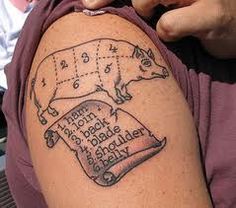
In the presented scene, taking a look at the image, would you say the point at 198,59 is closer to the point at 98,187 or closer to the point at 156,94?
the point at 156,94

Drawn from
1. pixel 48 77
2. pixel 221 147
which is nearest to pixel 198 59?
pixel 221 147

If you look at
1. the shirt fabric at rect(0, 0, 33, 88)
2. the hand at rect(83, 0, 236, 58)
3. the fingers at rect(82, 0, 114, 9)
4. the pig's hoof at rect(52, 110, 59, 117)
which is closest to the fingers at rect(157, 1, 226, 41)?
the hand at rect(83, 0, 236, 58)

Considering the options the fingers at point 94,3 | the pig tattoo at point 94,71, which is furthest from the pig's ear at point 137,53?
the fingers at point 94,3

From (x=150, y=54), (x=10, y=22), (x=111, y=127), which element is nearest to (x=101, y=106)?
(x=111, y=127)

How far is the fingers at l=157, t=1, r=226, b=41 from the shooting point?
1057 mm

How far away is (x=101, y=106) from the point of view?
1.05 metres

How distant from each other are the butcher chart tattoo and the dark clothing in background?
2.6 inches

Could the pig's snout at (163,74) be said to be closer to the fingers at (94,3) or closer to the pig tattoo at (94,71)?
the pig tattoo at (94,71)

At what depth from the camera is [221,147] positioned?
113 cm

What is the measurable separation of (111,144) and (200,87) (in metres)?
0.23

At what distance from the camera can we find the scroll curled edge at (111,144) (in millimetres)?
1034

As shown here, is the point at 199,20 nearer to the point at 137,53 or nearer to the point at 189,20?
the point at 189,20

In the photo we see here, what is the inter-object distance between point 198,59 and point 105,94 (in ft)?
0.77

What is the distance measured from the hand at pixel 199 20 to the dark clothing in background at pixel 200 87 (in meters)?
0.03
